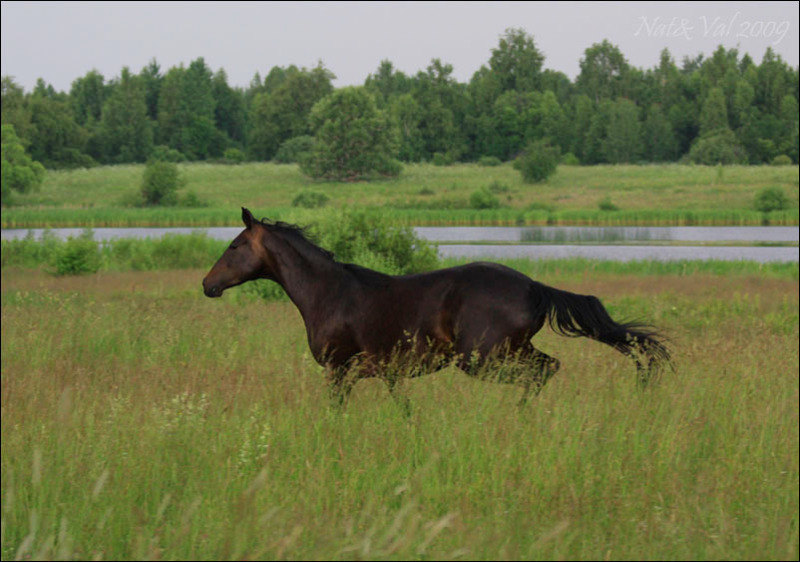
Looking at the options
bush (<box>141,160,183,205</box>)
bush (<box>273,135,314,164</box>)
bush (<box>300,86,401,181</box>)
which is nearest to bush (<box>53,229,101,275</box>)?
bush (<box>141,160,183,205</box>)

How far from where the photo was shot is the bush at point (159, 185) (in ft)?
193

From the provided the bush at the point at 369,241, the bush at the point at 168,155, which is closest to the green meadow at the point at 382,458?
the bush at the point at 369,241

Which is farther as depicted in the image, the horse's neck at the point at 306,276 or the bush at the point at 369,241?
the bush at the point at 369,241

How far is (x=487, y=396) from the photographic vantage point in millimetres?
5543

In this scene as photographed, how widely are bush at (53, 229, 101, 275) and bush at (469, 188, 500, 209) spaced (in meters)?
35.7

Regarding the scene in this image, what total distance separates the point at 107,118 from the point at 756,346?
3930 inches

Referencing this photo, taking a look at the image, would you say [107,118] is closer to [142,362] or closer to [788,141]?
[788,141]

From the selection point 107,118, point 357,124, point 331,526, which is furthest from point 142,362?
point 107,118

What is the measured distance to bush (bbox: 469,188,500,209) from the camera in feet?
178

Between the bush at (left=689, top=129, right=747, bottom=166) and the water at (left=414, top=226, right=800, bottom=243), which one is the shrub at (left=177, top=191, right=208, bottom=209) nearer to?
the water at (left=414, top=226, right=800, bottom=243)

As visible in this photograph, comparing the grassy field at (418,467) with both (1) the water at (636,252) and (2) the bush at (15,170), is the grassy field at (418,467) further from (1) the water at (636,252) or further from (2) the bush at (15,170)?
(2) the bush at (15,170)

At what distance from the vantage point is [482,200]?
54250mm

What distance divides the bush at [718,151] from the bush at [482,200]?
34.3 metres

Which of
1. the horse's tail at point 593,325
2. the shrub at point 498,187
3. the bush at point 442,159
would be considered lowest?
the horse's tail at point 593,325
